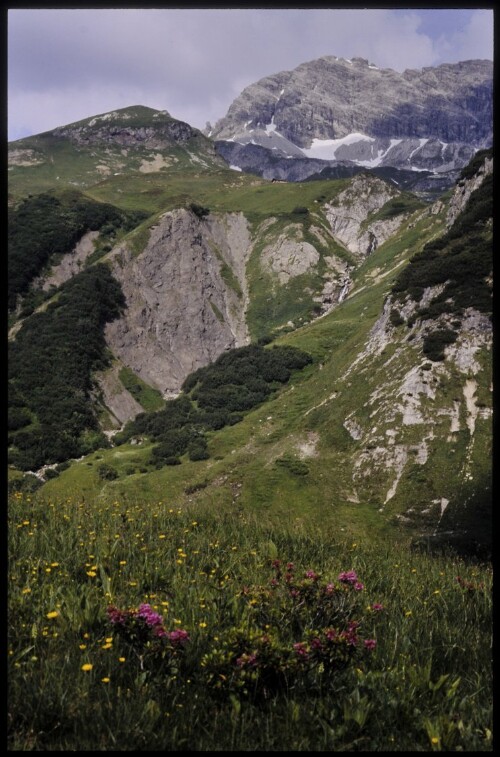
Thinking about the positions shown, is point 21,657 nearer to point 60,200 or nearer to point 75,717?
point 75,717

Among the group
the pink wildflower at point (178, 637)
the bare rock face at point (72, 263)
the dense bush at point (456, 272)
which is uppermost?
the bare rock face at point (72, 263)

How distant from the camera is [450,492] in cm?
4528

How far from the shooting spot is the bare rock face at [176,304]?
11931 centimetres

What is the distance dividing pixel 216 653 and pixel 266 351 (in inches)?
3788

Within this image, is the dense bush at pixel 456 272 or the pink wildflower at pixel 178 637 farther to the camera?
the dense bush at pixel 456 272

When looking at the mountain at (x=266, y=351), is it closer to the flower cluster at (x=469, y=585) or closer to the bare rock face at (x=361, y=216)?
the bare rock face at (x=361, y=216)

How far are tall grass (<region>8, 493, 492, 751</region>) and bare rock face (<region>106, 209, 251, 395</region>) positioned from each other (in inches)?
4242

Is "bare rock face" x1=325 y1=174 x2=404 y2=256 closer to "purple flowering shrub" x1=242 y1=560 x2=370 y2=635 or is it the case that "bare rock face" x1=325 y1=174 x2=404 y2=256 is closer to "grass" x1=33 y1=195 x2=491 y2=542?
"grass" x1=33 y1=195 x2=491 y2=542

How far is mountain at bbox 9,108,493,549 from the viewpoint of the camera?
5031cm

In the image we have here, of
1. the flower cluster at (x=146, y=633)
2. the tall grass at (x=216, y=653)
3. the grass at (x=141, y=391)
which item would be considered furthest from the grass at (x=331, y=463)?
the flower cluster at (x=146, y=633)

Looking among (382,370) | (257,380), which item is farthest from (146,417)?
(382,370)

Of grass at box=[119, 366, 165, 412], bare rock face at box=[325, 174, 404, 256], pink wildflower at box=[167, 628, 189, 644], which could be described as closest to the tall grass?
pink wildflower at box=[167, 628, 189, 644]

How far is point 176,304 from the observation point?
13175 centimetres

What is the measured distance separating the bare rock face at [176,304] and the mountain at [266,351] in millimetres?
508
